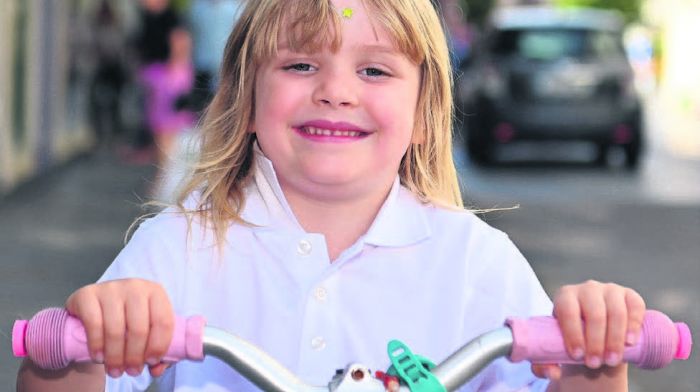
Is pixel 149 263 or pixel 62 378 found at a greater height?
pixel 149 263

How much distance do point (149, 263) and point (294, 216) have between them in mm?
279

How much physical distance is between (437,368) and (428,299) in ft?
1.71

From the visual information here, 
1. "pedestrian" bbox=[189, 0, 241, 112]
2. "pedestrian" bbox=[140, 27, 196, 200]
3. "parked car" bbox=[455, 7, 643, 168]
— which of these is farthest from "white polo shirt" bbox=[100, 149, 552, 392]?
"parked car" bbox=[455, 7, 643, 168]

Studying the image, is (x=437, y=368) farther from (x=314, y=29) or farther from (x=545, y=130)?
(x=545, y=130)

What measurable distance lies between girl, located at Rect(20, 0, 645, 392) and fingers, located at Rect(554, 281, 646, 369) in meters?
0.39

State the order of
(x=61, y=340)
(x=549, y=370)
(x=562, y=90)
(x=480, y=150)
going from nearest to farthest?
(x=61, y=340), (x=549, y=370), (x=562, y=90), (x=480, y=150)

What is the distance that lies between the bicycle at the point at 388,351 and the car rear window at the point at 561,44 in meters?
13.3

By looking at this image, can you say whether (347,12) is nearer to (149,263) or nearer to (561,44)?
(149,263)

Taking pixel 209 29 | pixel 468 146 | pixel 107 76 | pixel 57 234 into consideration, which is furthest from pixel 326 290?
pixel 107 76

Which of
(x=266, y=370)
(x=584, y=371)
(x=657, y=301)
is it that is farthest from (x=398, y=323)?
(x=657, y=301)

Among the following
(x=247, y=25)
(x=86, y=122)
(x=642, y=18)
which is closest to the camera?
(x=247, y=25)

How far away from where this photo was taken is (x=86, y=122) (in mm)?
17266

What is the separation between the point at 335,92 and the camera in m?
2.40

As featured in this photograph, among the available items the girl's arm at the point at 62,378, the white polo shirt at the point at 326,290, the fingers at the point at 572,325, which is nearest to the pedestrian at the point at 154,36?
the white polo shirt at the point at 326,290
